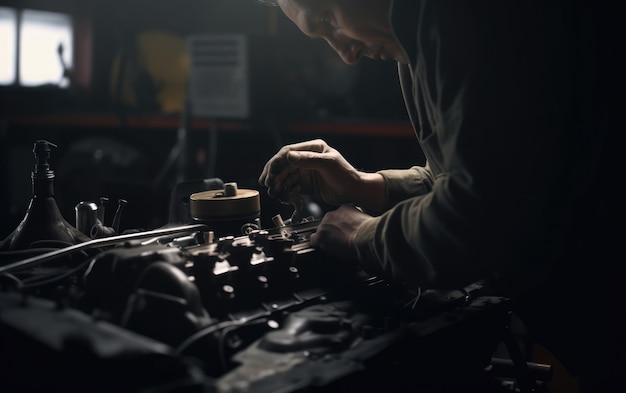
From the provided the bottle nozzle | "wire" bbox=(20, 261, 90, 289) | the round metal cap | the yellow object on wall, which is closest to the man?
the round metal cap

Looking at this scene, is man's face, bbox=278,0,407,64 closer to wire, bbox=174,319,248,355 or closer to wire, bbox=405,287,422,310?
wire, bbox=405,287,422,310

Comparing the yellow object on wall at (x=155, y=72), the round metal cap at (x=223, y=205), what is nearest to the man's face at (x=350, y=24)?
the round metal cap at (x=223, y=205)

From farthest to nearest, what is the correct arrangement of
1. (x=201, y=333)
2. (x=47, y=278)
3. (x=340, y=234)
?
(x=340, y=234), (x=47, y=278), (x=201, y=333)

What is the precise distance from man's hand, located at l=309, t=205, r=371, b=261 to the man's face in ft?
1.07

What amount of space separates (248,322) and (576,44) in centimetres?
68

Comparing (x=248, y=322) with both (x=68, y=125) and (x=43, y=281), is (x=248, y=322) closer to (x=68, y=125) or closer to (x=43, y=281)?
(x=43, y=281)

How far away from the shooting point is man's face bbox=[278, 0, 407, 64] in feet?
4.20

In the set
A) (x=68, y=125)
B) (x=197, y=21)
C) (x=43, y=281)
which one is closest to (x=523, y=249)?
(x=43, y=281)

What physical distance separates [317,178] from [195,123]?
3216mm

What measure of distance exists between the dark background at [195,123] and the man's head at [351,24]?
1579mm

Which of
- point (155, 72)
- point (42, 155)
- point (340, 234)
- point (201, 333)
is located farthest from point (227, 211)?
point (155, 72)

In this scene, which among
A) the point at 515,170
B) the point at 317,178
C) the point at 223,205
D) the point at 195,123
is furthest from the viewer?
the point at 195,123

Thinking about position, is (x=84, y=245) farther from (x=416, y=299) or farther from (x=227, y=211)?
(x=416, y=299)

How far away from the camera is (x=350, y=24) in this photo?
51.1 inches
